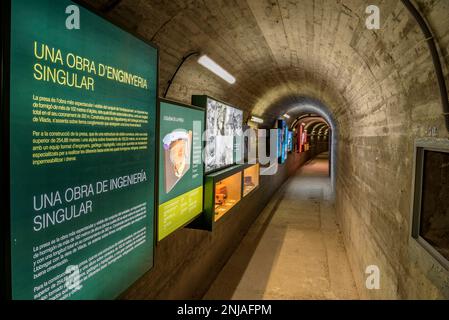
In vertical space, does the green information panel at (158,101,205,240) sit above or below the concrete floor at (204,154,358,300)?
above

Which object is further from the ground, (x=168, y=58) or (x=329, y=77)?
(x=329, y=77)

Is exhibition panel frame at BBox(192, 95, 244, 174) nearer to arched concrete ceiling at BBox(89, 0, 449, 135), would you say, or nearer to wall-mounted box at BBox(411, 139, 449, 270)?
arched concrete ceiling at BBox(89, 0, 449, 135)

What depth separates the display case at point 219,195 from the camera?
14.4 feet

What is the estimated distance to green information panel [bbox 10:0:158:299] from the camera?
1.53 metres

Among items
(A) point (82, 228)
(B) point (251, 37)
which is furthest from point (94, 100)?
(B) point (251, 37)

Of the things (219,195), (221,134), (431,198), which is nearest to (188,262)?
(219,195)

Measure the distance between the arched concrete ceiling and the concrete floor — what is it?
312 cm

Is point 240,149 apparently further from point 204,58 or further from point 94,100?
point 94,100

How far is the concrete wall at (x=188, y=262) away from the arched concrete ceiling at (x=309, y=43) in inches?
91.9

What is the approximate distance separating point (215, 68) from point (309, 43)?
1811mm

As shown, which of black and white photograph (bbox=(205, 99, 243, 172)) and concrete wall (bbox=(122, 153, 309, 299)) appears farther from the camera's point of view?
black and white photograph (bbox=(205, 99, 243, 172))

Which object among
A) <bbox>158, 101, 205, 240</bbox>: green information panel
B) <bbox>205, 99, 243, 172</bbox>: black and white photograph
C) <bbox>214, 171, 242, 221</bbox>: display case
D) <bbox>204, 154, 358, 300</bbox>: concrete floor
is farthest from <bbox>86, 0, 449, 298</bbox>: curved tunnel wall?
<bbox>214, 171, 242, 221</bbox>: display case

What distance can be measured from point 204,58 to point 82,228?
13.4 feet
